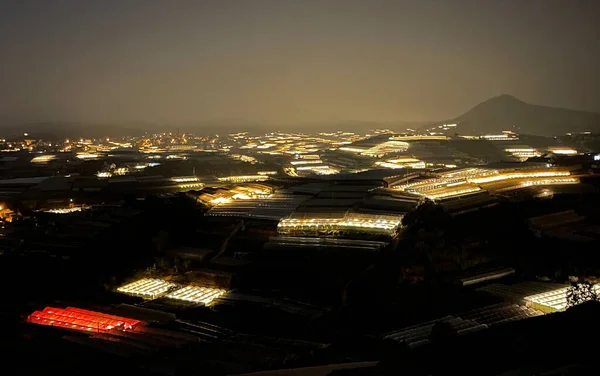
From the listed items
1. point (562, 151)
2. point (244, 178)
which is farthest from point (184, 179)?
point (562, 151)

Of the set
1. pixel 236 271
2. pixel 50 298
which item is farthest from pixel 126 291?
pixel 236 271

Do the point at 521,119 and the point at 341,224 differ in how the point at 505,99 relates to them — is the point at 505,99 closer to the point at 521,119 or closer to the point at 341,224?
the point at 521,119

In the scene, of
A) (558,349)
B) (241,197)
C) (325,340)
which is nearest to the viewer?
(558,349)

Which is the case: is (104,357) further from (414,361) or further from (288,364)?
(414,361)

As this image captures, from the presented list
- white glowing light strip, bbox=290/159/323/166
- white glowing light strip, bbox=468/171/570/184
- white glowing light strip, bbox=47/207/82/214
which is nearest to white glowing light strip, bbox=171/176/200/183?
white glowing light strip, bbox=47/207/82/214

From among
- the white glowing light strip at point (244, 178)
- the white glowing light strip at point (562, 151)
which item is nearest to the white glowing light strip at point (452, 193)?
the white glowing light strip at point (244, 178)

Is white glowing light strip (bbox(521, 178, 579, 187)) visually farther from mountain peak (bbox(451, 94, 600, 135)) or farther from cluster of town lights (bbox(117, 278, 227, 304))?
mountain peak (bbox(451, 94, 600, 135))
